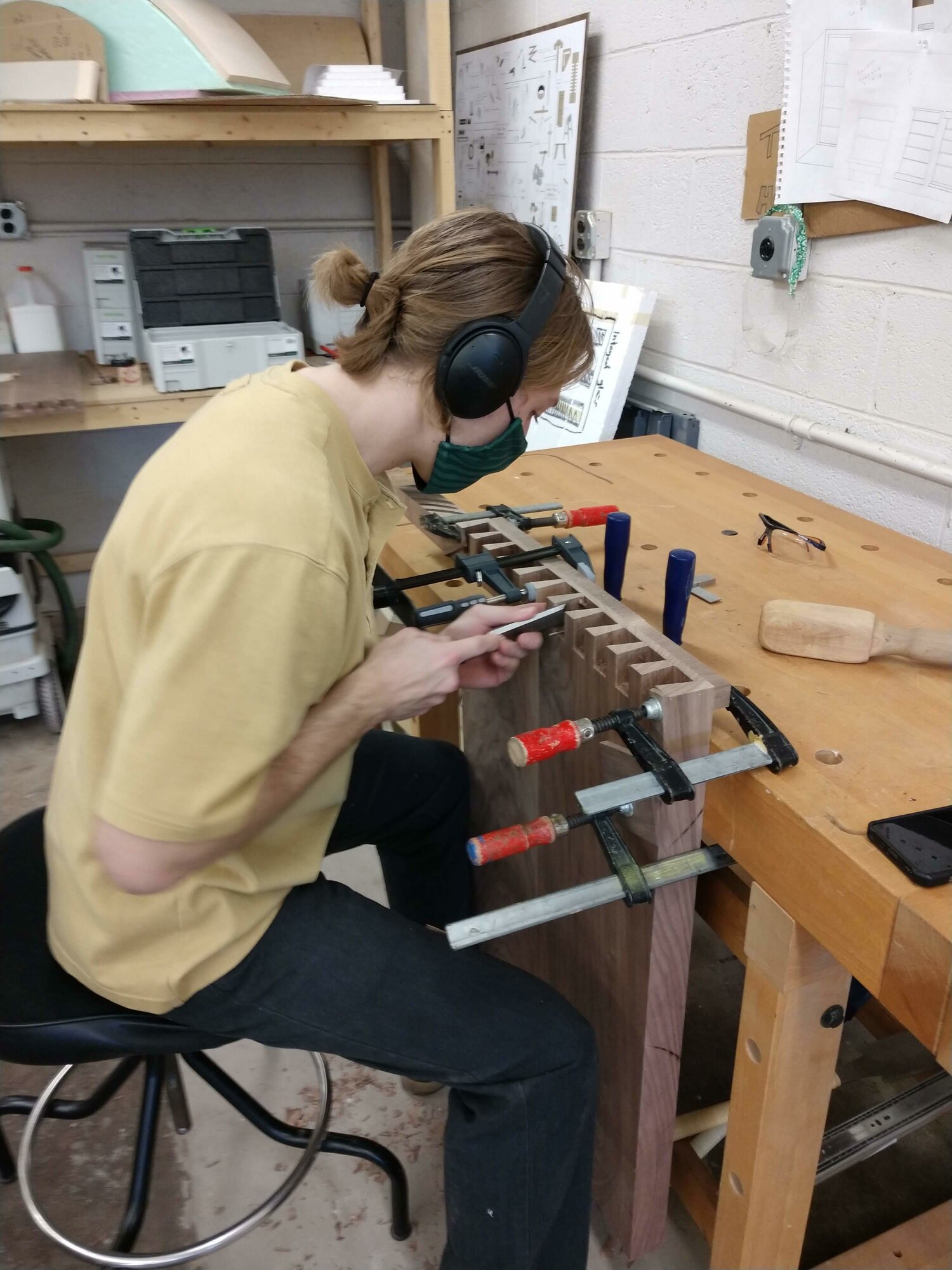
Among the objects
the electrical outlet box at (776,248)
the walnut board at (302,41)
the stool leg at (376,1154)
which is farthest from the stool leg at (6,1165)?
the walnut board at (302,41)

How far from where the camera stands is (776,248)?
1321 mm

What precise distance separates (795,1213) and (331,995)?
0.55m

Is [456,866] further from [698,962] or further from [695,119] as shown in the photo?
[695,119]

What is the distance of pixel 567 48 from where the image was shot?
5.90 ft

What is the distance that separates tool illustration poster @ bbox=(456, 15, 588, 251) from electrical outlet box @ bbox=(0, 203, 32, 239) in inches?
46.5

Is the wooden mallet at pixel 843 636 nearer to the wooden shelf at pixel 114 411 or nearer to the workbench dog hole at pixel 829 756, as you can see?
the workbench dog hole at pixel 829 756

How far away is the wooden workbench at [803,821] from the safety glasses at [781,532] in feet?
0.05

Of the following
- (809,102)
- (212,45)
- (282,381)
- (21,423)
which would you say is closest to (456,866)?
(282,381)

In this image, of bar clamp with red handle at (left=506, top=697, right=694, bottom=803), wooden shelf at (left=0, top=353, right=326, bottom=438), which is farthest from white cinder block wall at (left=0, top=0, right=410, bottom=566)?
bar clamp with red handle at (left=506, top=697, right=694, bottom=803)

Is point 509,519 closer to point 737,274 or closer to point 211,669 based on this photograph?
point 211,669

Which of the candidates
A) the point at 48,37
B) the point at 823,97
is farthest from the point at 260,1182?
the point at 48,37

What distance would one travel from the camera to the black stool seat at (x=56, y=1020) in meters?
0.78

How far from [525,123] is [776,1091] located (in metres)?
2.03

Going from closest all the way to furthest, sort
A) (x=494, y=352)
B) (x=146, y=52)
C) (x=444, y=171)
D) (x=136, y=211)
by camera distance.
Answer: (x=494, y=352) < (x=146, y=52) < (x=444, y=171) < (x=136, y=211)
